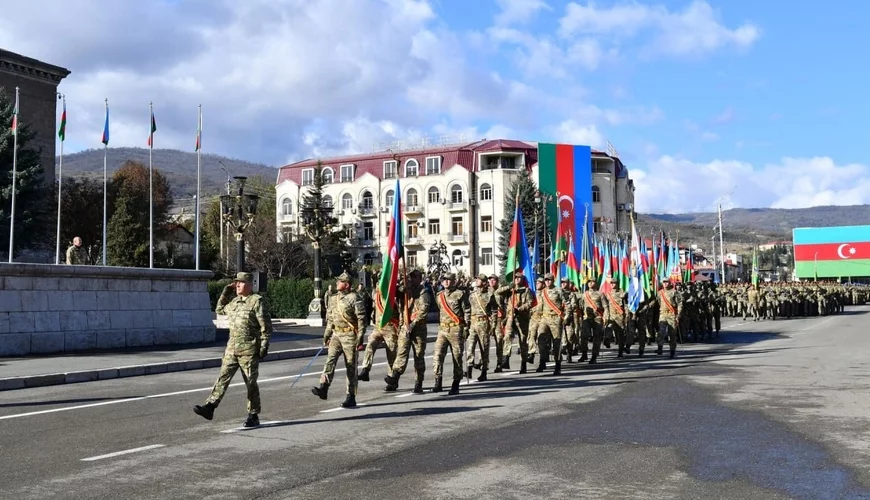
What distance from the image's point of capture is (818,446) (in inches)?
328

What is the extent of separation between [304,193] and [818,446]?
7552 centimetres

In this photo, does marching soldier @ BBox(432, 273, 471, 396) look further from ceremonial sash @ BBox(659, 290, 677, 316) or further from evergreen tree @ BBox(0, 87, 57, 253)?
evergreen tree @ BBox(0, 87, 57, 253)

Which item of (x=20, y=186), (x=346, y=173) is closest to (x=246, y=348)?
(x=20, y=186)

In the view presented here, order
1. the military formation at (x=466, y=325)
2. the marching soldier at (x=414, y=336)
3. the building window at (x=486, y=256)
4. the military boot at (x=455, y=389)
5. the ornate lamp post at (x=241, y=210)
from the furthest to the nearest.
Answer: the building window at (x=486, y=256)
the ornate lamp post at (x=241, y=210)
the marching soldier at (x=414, y=336)
the military boot at (x=455, y=389)
the military formation at (x=466, y=325)

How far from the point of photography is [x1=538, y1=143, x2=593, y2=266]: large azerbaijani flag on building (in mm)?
74062

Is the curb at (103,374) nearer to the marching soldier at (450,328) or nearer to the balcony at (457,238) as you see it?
the marching soldier at (450,328)

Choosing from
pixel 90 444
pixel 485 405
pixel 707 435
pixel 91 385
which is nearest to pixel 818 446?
pixel 707 435

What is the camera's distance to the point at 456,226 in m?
78.1

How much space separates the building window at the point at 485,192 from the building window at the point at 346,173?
44.5ft

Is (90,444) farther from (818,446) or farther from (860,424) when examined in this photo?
(860,424)

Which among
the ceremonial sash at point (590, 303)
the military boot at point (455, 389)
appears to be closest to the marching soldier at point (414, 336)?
the military boot at point (455, 389)

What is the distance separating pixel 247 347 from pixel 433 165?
70040mm

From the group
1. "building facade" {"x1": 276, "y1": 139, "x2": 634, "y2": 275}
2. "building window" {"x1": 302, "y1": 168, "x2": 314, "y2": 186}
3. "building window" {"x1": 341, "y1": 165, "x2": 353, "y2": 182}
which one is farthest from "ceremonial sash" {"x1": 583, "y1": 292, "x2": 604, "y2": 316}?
"building window" {"x1": 302, "y1": 168, "x2": 314, "y2": 186}

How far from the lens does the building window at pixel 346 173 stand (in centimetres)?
8281
